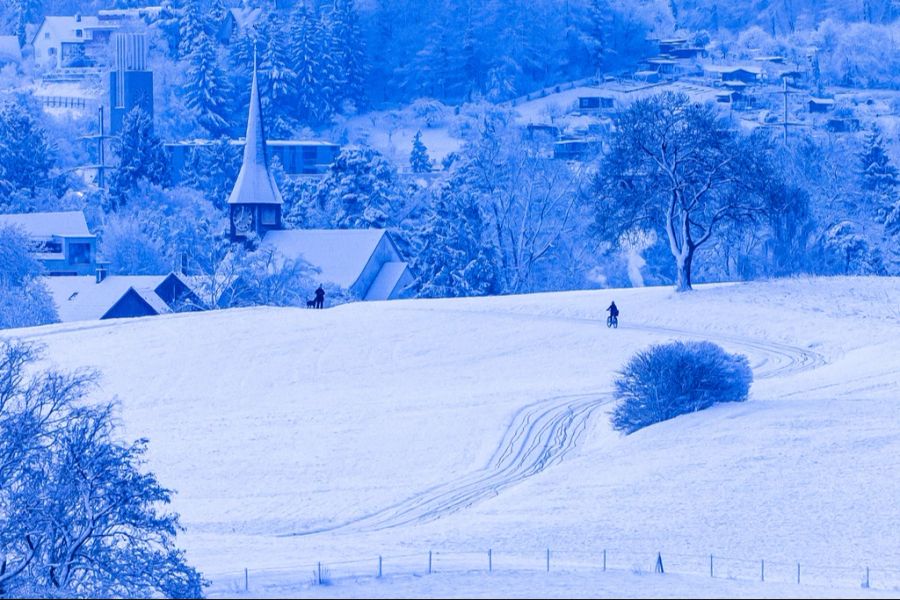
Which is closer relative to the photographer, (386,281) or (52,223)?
(386,281)

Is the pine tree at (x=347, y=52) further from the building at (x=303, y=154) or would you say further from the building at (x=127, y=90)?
the building at (x=303, y=154)

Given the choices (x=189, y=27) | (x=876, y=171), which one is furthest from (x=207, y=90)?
(x=876, y=171)

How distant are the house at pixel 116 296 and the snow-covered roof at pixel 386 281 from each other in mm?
7868

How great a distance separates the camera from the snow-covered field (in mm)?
28188

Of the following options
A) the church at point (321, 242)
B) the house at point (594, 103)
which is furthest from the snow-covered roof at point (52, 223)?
the house at point (594, 103)

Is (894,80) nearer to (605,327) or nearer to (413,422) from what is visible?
(605,327)

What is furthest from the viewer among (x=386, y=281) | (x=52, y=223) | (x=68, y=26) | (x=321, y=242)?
(x=68, y=26)

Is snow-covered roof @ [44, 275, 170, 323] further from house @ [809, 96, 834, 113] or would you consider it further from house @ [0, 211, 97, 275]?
house @ [809, 96, 834, 113]

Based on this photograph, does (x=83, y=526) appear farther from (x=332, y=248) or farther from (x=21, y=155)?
(x=21, y=155)

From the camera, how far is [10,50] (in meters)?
193

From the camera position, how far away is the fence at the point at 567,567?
24.8 metres

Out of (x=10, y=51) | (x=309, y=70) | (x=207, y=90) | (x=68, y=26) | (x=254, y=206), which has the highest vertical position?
(x=68, y=26)

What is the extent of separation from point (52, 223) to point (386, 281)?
2227cm

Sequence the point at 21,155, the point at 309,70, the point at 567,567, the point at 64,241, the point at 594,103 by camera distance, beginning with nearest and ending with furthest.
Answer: the point at 567,567, the point at 64,241, the point at 21,155, the point at 594,103, the point at 309,70
